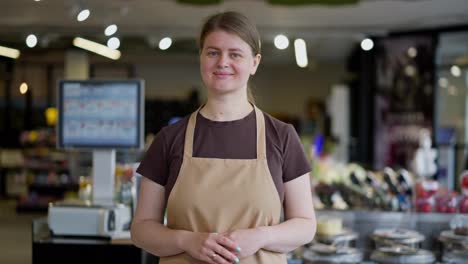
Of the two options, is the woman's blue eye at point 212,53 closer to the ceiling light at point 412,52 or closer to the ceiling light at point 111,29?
the ceiling light at point 111,29

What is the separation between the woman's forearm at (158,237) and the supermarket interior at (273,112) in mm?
320

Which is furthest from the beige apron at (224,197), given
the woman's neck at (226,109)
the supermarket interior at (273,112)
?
the supermarket interior at (273,112)

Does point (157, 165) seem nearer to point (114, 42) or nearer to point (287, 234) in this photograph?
point (287, 234)

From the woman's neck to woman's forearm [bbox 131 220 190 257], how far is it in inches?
13.3

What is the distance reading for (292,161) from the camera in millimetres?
1850

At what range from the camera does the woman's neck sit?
184 cm

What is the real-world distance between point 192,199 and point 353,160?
11.7 m

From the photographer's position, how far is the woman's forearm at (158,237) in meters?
1.76

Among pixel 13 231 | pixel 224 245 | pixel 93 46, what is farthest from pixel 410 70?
pixel 224 245

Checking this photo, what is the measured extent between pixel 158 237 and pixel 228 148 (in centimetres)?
31

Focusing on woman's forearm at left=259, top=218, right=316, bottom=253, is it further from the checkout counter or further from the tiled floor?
the tiled floor

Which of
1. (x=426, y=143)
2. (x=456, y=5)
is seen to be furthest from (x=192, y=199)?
(x=426, y=143)

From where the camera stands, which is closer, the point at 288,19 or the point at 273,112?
the point at 288,19

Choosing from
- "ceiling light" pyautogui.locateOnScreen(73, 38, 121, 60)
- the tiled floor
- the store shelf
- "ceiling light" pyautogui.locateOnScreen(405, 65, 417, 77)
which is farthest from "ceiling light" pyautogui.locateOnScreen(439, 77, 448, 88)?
the store shelf
